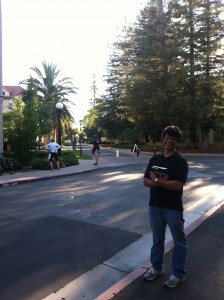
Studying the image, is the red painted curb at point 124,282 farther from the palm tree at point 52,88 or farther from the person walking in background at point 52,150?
the palm tree at point 52,88

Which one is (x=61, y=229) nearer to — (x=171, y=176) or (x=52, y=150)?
(x=171, y=176)

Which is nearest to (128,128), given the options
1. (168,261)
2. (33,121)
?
(33,121)

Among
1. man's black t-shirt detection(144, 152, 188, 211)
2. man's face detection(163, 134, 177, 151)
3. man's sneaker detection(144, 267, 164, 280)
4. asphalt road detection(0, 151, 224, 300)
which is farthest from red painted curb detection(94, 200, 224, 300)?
man's face detection(163, 134, 177, 151)

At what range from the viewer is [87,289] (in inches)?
164

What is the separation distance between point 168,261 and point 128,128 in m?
44.1

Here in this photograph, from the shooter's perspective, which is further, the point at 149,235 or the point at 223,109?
the point at 223,109

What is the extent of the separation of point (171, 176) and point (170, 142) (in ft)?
1.30

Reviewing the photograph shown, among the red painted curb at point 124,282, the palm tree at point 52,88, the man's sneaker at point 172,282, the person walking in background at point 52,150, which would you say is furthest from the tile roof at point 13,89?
the man's sneaker at point 172,282

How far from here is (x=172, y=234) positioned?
4047 millimetres

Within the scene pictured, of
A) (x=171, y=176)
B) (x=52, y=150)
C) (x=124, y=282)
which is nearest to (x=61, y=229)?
(x=124, y=282)

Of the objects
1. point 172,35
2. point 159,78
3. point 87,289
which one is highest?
point 172,35

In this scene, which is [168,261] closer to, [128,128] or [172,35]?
[172,35]

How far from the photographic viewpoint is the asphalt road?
14.8ft

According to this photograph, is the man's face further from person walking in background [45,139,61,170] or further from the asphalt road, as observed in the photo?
person walking in background [45,139,61,170]
